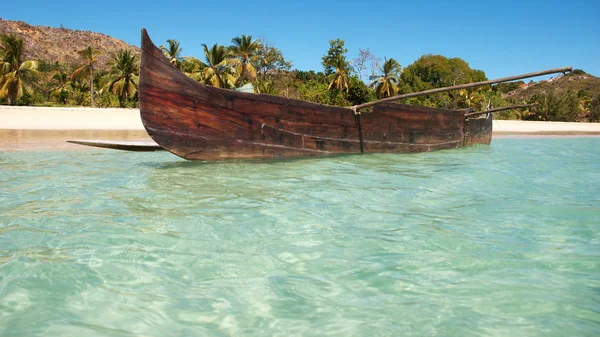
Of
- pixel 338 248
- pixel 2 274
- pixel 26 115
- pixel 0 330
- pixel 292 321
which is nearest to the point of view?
pixel 0 330

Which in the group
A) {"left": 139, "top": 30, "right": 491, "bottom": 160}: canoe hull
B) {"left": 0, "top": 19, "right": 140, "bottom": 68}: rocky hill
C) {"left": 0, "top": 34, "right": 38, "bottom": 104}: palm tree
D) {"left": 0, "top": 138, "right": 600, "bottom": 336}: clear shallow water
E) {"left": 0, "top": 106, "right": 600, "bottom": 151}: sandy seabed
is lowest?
{"left": 0, "top": 138, "right": 600, "bottom": 336}: clear shallow water

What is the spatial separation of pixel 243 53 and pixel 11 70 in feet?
45.3

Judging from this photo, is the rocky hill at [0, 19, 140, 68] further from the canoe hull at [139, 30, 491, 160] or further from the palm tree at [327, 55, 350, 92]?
the canoe hull at [139, 30, 491, 160]

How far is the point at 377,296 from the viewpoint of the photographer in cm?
197

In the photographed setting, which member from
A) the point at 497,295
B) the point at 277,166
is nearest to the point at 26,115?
the point at 277,166

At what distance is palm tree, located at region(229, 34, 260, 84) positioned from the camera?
29.1 metres

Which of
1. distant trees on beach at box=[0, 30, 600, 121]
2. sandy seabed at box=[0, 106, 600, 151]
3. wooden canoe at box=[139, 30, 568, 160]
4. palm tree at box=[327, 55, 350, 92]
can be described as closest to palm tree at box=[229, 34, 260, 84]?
distant trees on beach at box=[0, 30, 600, 121]

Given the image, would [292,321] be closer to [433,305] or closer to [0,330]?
[433,305]

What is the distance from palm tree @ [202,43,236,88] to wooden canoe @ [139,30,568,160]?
20833 millimetres

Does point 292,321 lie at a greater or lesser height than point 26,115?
lesser

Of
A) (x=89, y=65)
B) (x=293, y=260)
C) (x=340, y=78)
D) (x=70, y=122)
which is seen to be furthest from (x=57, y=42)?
(x=293, y=260)

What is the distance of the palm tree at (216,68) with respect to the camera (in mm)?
26969

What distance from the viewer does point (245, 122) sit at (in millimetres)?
5898

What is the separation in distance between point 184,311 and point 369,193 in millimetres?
2990
